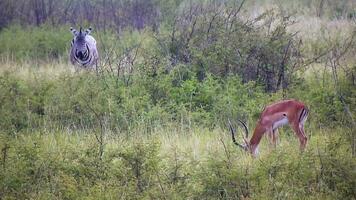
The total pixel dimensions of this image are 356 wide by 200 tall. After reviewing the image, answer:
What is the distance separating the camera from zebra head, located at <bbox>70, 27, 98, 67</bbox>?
14.6 m

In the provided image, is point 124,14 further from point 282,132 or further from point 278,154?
point 278,154

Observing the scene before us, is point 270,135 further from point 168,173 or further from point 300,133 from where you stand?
point 168,173

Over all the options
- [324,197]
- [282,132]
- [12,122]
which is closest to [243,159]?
[324,197]

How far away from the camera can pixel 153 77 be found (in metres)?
11.6

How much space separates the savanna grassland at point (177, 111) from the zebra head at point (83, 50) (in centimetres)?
45

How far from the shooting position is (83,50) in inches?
575

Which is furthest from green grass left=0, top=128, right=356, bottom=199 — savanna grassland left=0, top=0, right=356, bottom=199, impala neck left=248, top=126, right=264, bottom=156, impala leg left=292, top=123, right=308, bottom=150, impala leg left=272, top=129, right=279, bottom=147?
impala leg left=272, top=129, right=279, bottom=147

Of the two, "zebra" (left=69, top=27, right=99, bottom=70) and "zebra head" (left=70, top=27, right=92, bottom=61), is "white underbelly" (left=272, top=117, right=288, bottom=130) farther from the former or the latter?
"zebra head" (left=70, top=27, right=92, bottom=61)

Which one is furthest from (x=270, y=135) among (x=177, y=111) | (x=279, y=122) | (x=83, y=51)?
(x=83, y=51)

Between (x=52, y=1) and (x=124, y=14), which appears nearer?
(x=124, y=14)

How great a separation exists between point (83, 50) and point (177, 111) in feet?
15.8

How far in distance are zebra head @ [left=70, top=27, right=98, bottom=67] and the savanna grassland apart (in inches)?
17.9

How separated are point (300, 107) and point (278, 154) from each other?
1.89 m

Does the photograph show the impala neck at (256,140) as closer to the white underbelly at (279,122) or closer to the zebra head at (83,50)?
the white underbelly at (279,122)
